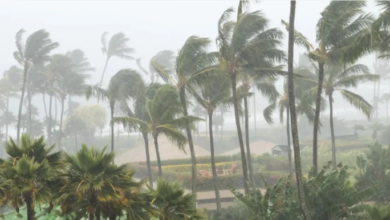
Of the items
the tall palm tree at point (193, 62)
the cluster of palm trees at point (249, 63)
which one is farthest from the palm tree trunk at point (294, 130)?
the tall palm tree at point (193, 62)

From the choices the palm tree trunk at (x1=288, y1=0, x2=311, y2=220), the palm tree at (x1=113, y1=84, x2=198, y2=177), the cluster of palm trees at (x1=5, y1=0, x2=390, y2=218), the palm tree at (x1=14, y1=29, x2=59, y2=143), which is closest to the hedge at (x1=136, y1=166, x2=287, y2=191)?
the cluster of palm trees at (x1=5, y1=0, x2=390, y2=218)

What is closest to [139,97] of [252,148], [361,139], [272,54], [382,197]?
[272,54]

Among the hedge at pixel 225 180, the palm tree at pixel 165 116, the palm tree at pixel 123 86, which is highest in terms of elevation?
the palm tree at pixel 123 86

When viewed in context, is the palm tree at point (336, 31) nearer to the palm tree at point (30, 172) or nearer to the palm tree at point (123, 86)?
the palm tree at point (30, 172)

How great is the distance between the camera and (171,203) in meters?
11.3

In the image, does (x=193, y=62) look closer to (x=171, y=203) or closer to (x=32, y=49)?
(x=171, y=203)

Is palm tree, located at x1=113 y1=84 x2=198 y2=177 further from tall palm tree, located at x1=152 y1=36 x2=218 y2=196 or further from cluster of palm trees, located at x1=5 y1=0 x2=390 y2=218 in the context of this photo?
tall palm tree, located at x1=152 y1=36 x2=218 y2=196

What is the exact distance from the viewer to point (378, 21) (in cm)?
1440

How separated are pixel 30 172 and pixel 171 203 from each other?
11.8 ft

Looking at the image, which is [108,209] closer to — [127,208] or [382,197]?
[127,208]

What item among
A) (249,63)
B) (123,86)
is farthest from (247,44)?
(123,86)

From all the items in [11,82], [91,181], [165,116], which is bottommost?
[91,181]

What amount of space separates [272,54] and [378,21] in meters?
8.56

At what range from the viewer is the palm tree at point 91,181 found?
34.0 feet
